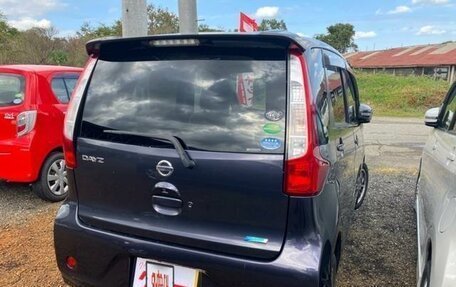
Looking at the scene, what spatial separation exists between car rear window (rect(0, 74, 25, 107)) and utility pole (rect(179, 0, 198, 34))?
99.7 inches

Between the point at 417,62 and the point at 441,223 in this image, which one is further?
the point at 417,62

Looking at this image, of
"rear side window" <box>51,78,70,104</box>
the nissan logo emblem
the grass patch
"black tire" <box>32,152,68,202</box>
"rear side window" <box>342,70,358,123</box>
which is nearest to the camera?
the nissan logo emblem

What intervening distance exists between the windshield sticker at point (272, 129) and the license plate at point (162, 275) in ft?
2.60

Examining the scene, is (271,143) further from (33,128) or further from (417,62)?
(417,62)

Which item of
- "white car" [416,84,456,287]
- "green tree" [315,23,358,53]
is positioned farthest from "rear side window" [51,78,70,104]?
"green tree" [315,23,358,53]

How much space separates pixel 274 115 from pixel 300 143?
19 cm

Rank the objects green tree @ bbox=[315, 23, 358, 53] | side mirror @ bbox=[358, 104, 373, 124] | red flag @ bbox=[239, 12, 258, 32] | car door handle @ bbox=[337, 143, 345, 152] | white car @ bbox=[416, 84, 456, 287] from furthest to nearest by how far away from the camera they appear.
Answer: green tree @ bbox=[315, 23, 358, 53], red flag @ bbox=[239, 12, 258, 32], side mirror @ bbox=[358, 104, 373, 124], car door handle @ bbox=[337, 143, 345, 152], white car @ bbox=[416, 84, 456, 287]

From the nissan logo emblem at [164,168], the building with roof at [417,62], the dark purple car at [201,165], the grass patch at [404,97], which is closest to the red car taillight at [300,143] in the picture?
the dark purple car at [201,165]

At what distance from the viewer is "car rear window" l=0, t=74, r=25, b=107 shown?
15.8 ft

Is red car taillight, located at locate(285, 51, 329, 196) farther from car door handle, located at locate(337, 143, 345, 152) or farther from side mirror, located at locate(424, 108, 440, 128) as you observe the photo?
side mirror, located at locate(424, 108, 440, 128)

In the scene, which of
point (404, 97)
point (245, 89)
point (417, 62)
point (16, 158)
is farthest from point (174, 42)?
point (417, 62)

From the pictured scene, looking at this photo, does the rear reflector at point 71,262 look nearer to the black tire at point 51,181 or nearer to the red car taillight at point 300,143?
the red car taillight at point 300,143

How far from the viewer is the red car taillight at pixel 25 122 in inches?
186

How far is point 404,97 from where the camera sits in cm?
2203
